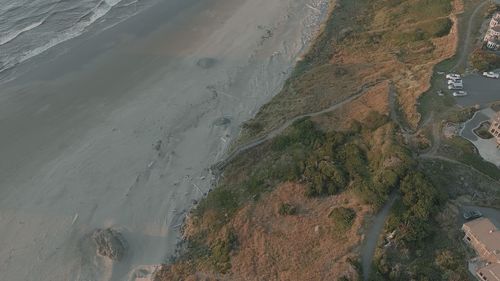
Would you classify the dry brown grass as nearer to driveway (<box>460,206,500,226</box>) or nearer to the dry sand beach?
the dry sand beach

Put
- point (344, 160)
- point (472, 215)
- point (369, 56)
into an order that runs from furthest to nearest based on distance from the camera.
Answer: point (369, 56) → point (344, 160) → point (472, 215)

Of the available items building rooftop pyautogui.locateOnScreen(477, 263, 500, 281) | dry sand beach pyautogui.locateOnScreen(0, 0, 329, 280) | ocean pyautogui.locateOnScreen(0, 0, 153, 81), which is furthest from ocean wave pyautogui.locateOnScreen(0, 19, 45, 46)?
building rooftop pyautogui.locateOnScreen(477, 263, 500, 281)

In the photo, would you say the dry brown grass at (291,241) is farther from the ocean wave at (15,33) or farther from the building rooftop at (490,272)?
the ocean wave at (15,33)

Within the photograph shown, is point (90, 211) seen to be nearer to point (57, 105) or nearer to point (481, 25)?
point (57, 105)

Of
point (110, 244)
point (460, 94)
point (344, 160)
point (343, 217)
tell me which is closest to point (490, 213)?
point (343, 217)

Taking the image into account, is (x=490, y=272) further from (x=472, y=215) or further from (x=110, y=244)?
(x=110, y=244)

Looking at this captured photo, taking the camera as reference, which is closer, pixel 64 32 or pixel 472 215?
pixel 472 215

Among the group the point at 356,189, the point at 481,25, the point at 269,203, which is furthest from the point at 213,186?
the point at 481,25
